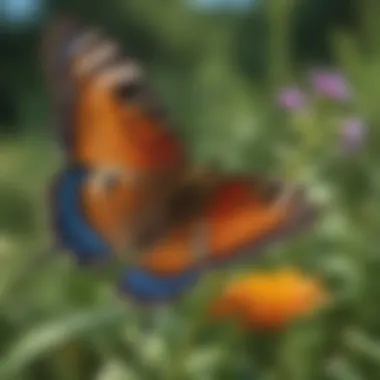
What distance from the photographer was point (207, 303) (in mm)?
670

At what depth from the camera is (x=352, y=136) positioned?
32.7 inches

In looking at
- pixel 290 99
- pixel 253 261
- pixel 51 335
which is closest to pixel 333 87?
pixel 290 99

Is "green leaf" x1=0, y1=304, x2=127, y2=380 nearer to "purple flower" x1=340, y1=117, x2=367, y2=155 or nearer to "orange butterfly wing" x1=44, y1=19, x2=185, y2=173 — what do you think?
"orange butterfly wing" x1=44, y1=19, x2=185, y2=173

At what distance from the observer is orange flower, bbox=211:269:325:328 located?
664mm

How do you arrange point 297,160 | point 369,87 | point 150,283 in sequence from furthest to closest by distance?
point 369,87
point 297,160
point 150,283

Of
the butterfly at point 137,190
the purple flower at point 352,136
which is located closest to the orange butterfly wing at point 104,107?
the butterfly at point 137,190

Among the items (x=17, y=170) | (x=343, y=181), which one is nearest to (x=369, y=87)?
(x=343, y=181)

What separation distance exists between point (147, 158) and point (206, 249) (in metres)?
0.05

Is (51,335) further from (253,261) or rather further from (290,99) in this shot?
(290,99)

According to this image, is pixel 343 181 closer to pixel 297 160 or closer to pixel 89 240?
pixel 297 160

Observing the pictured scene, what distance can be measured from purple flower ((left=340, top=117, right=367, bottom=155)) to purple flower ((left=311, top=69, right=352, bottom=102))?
0.18ft

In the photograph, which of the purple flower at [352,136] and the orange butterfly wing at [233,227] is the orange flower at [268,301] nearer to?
the orange butterfly wing at [233,227]

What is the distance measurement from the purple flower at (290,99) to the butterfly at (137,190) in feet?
0.69

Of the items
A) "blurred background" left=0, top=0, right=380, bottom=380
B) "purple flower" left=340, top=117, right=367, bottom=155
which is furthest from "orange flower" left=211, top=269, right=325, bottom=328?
"purple flower" left=340, top=117, right=367, bottom=155
